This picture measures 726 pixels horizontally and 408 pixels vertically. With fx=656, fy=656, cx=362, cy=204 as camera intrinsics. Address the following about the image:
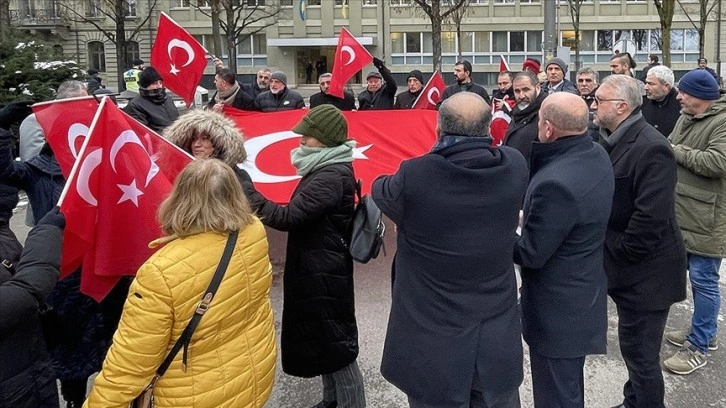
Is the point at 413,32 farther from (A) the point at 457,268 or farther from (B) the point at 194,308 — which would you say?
(B) the point at 194,308

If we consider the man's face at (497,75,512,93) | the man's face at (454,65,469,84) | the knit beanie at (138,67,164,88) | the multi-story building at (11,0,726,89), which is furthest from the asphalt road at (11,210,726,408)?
the multi-story building at (11,0,726,89)

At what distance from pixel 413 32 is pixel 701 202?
1661 inches

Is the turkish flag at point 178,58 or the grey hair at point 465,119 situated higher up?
the turkish flag at point 178,58

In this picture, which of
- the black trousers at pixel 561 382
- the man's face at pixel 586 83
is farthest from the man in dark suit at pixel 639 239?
the man's face at pixel 586 83

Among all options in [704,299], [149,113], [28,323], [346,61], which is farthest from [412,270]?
[346,61]

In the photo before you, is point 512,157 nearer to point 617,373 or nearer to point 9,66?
point 617,373

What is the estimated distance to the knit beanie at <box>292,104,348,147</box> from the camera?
11.1ft

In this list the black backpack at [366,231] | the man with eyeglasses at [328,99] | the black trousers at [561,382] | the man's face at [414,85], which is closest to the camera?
the black trousers at [561,382]

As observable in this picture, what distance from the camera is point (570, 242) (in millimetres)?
3000

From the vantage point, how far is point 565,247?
3.01 metres

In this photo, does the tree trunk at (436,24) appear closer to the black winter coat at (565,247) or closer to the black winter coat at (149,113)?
the black winter coat at (149,113)

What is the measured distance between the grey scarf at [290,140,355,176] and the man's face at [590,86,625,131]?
1422 millimetres

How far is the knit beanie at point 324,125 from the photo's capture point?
3393 millimetres

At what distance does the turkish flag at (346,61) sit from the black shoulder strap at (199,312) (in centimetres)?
657
